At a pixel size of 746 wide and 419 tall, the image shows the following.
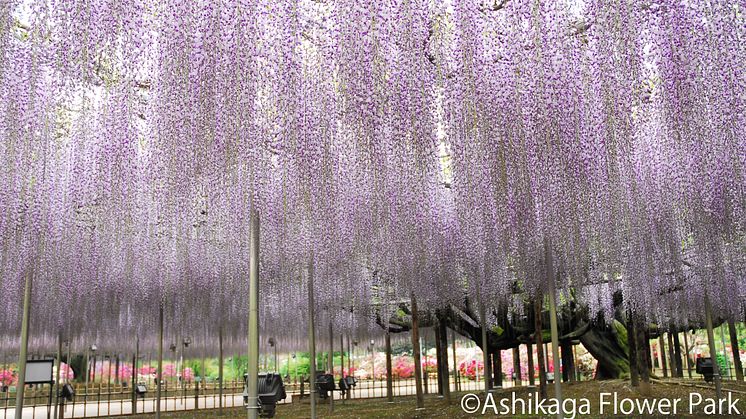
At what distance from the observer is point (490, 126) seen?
7066 mm

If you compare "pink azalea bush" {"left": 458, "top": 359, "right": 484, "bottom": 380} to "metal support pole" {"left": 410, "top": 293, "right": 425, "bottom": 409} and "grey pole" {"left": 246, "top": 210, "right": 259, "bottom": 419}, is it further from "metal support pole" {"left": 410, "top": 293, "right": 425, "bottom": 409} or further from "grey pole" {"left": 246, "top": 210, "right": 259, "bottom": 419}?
"grey pole" {"left": 246, "top": 210, "right": 259, "bottom": 419}

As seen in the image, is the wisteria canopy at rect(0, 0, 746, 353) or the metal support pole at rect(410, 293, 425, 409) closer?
the wisteria canopy at rect(0, 0, 746, 353)

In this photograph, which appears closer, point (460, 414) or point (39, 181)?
point (39, 181)

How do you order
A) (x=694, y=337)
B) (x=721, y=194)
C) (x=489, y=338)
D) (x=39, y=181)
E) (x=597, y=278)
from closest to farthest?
(x=721, y=194) → (x=39, y=181) → (x=597, y=278) → (x=489, y=338) → (x=694, y=337)

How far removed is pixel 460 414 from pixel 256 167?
664 cm

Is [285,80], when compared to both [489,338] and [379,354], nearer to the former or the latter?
[489,338]

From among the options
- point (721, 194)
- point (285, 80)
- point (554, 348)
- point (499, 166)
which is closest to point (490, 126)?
point (499, 166)

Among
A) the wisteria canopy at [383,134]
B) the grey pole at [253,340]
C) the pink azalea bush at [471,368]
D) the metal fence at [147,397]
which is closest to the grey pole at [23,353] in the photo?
the wisteria canopy at [383,134]

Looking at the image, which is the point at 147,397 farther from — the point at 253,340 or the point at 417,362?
the point at 253,340

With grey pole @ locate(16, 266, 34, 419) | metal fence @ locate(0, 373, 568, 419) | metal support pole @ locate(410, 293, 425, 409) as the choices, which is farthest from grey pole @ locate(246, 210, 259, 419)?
metal fence @ locate(0, 373, 568, 419)

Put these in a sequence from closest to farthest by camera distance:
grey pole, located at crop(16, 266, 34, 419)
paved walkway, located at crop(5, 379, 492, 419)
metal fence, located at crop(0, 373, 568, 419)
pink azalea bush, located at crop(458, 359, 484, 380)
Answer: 1. grey pole, located at crop(16, 266, 34, 419)
2. paved walkway, located at crop(5, 379, 492, 419)
3. metal fence, located at crop(0, 373, 568, 419)
4. pink azalea bush, located at crop(458, 359, 484, 380)

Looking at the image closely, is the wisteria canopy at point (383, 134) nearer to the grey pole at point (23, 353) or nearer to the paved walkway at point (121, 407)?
the grey pole at point (23, 353)

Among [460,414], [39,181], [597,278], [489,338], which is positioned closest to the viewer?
[39,181]

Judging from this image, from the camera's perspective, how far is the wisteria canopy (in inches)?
235
